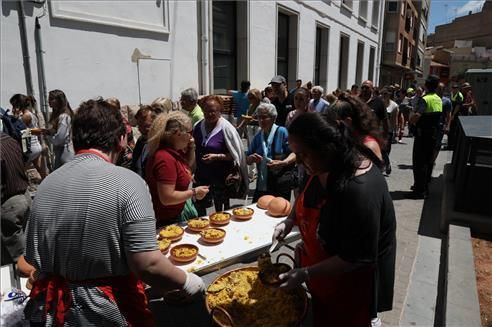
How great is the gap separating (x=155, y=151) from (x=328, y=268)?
164 centimetres

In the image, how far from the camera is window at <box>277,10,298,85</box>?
1357cm

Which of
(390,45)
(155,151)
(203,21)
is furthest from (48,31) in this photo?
(390,45)

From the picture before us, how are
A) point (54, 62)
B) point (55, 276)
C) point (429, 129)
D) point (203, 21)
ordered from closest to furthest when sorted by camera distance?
1. point (55, 276)
2. point (429, 129)
3. point (54, 62)
4. point (203, 21)

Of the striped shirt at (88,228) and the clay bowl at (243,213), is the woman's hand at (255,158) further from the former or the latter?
the striped shirt at (88,228)

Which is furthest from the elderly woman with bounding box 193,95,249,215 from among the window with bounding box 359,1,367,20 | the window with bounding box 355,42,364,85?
the window with bounding box 359,1,367,20

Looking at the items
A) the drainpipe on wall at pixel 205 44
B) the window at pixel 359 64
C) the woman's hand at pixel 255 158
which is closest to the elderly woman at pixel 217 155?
the woman's hand at pixel 255 158

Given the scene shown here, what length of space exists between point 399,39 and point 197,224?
35.3m

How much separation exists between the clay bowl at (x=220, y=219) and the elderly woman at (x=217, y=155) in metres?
0.74

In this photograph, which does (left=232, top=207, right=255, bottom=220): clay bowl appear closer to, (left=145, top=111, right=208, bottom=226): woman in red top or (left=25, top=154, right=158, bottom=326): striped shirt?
(left=145, top=111, right=208, bottom=226): woman in red top

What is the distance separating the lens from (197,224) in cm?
286

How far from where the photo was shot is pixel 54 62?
609 cm

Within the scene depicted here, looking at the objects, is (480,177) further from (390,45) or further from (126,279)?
(390,45)

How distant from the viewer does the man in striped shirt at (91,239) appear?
4.52ft

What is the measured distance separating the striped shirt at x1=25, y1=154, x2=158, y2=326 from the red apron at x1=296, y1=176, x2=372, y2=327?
85 cm
